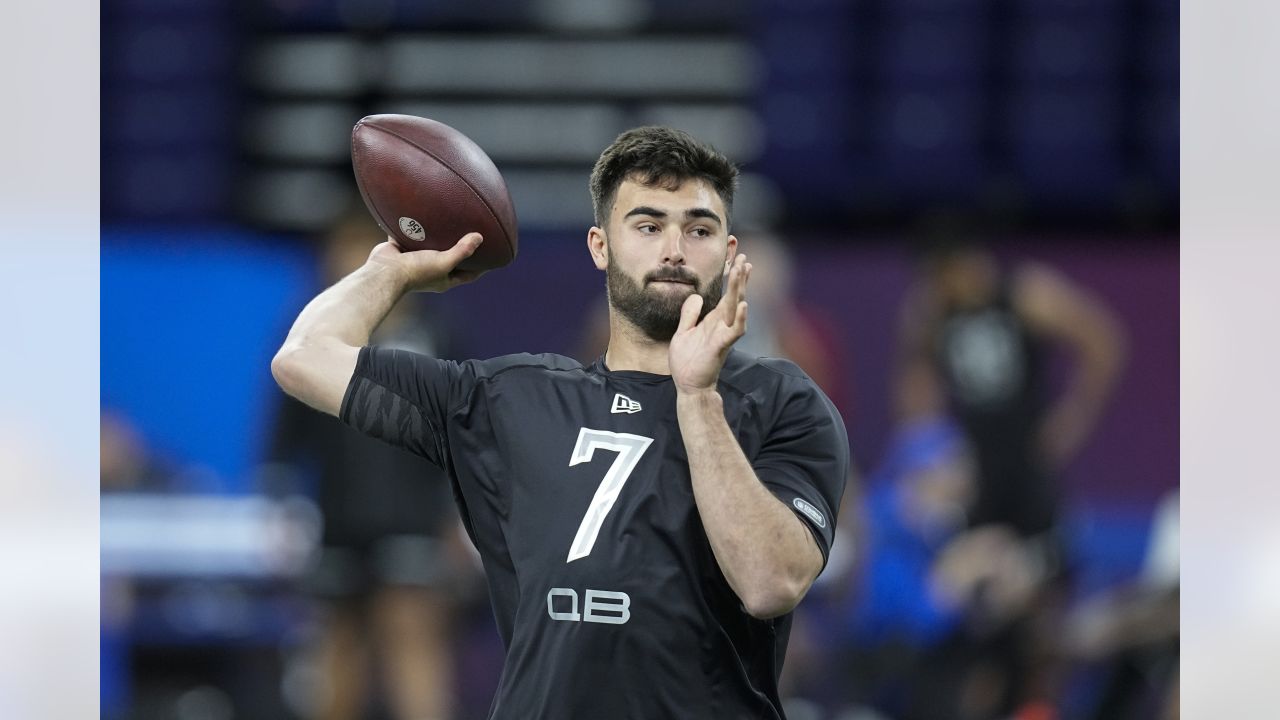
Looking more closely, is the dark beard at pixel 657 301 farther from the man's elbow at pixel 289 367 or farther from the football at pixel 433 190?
the man's elbow at pixel 289 367

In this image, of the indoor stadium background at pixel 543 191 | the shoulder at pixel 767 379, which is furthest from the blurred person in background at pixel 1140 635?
the shoulder at pixel 767 379

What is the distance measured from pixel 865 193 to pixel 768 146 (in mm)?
491

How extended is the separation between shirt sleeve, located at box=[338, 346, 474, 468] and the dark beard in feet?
0.89

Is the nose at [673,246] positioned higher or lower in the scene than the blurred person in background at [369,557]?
higher

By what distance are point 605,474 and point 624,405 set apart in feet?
0.37

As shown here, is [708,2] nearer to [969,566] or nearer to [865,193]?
[865,193]

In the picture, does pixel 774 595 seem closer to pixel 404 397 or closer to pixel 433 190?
pixel 404 397

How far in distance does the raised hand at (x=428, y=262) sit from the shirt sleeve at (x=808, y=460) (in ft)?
1.97

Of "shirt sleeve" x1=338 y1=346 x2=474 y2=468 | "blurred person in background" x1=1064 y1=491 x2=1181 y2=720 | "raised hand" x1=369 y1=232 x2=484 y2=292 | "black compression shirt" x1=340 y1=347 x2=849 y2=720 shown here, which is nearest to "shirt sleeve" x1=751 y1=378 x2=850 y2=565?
"black compression shirt" x1=340 y1=347 x2=849 y2=720

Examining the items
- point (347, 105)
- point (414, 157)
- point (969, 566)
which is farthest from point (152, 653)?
point (414, 157)

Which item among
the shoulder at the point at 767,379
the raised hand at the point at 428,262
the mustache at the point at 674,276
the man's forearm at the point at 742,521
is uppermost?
the raised hand at the point at 428,262

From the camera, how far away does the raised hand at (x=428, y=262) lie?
2.18 metres

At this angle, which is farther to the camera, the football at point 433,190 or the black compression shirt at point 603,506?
the football at point 433,190

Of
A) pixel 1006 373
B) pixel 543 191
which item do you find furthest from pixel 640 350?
pixel 543 191
